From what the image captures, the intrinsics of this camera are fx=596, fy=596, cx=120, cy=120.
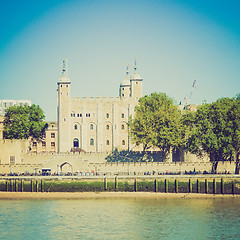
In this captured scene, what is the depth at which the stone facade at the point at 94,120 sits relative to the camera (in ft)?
369

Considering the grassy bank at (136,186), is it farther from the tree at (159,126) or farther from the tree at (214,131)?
the tree at (159,126)

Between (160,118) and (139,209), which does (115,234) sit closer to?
(139,209)

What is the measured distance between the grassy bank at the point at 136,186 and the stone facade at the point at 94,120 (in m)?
31.7

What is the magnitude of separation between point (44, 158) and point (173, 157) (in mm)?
24825

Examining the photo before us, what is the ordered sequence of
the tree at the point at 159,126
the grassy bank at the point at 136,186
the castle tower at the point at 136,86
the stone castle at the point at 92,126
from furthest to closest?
the castle tower at the point at 136,86 → the stone castle at the point at 92,126 → the tree at the point at 159,126 → the grassy bank at the point at 136,186

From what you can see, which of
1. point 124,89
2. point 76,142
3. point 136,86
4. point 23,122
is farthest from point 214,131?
point 23,122

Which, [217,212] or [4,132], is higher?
[4,132]

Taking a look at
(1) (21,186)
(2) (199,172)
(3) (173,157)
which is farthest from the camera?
(3) (173,157)

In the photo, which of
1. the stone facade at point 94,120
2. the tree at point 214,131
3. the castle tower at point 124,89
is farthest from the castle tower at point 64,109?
the tree at point 214,131

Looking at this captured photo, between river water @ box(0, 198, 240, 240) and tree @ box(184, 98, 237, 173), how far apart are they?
13.2 metres

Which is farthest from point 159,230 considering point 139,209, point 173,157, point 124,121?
point 124,121

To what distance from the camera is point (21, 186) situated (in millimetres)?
80938

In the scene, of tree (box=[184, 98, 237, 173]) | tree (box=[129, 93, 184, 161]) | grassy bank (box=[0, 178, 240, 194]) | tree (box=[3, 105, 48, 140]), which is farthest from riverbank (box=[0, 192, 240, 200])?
tree (box=[3, 105, 48, 140])

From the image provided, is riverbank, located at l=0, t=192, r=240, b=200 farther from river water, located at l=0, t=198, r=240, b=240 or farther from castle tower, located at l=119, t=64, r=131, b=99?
castle tower, located at l=119, t=64, r=131, b=99
